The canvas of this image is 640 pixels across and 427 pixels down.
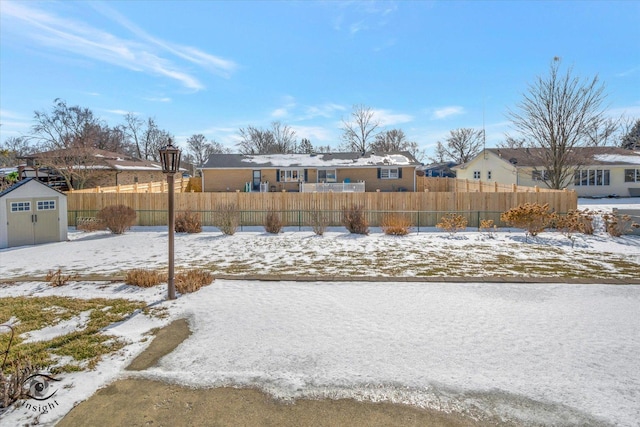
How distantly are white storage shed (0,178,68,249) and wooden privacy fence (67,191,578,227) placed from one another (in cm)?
355

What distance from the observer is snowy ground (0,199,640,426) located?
373cm

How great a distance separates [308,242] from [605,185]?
91.2ft

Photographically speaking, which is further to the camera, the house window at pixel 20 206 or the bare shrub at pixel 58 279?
the house window at pixel 20 206

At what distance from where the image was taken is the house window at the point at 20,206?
41.7 feet

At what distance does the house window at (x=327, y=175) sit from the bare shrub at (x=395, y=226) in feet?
44.0

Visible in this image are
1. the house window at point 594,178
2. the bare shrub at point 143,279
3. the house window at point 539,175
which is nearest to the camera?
the bare shrub at point 143,279

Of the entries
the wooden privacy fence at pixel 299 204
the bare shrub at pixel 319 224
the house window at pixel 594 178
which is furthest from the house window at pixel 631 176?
the bare shrub at pixel 319 224

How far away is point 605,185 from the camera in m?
28.7

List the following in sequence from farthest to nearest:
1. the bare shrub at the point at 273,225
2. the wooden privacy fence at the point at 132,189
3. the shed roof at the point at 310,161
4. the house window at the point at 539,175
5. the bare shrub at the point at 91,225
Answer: the shed roof at the point at 310,161 → the house window at the point at 539,175 → the wooden privacy fence at the point at 132,189 → the bare shrub at the point at 91,225 → the bare shrub at the point at 273,225

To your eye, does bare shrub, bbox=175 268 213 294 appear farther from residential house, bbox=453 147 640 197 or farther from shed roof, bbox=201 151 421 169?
residential house, bbox=453 147 640 197

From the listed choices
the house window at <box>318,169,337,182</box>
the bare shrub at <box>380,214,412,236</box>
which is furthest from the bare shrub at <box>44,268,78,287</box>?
the house window at <box>318,169,337,182</box>

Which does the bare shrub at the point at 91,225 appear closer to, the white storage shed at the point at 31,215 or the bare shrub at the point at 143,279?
the white storage shed at the point at 31,215

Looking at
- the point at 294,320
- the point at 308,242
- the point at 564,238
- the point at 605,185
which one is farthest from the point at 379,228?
the point at 605,185

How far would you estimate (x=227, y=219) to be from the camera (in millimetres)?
15000
